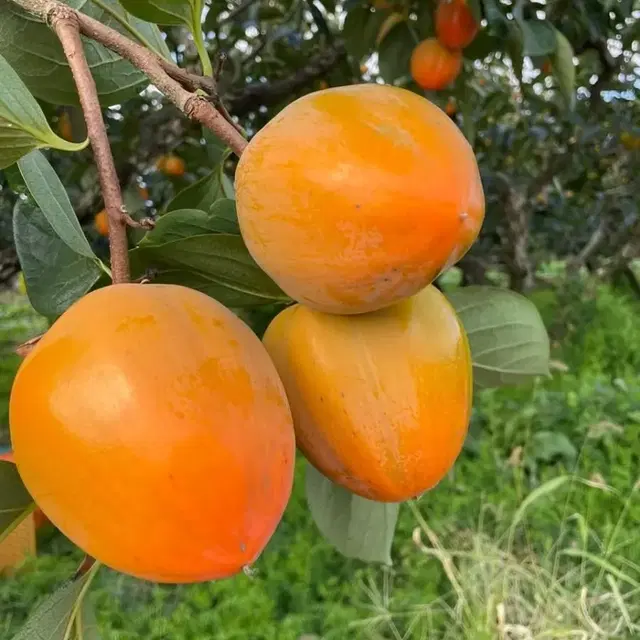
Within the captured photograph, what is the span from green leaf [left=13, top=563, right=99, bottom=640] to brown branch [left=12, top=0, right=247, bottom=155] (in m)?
0.38

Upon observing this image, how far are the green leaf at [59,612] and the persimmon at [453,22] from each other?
1.24m

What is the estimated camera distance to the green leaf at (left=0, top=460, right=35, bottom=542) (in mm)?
590

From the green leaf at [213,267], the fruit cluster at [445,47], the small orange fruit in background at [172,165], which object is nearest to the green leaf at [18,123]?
the green leaf at [213,267]

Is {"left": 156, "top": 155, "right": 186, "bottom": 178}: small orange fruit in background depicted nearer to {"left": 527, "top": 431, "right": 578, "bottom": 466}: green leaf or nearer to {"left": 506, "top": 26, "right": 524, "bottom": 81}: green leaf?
{"left": 506, "top": 26, "right": 524, "bottom": 81}: green leaf

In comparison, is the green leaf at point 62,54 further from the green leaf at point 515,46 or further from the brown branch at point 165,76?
the green leaf at point 515,46

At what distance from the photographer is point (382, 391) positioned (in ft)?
1.80

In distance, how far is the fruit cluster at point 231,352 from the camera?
45 centimetres

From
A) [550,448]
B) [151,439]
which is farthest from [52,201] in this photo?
[550,448]

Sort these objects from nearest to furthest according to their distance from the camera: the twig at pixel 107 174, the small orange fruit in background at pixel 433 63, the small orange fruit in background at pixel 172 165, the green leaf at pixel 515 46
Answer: the twig at pixel 107 174 → the green leaf at pixel 515 46 → the small orange fruit in background at pixel 433 63 → the small orange fruit in background at pixel 172 165

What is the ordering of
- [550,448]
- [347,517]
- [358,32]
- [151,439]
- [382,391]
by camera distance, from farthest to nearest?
1. [550,448]
2. [358,32]
3. [347,517]
4. [382,391]
5. [151,439]

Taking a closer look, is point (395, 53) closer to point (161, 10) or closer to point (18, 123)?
point (161, 10)

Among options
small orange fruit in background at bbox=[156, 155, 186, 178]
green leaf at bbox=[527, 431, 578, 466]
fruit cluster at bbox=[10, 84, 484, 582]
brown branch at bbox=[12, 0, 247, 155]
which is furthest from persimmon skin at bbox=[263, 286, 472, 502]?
green leaf at bbox=[527, 431, 578, 466]

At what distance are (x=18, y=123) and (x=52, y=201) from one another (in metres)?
0.08

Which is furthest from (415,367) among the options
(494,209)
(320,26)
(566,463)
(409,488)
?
(494,209)
